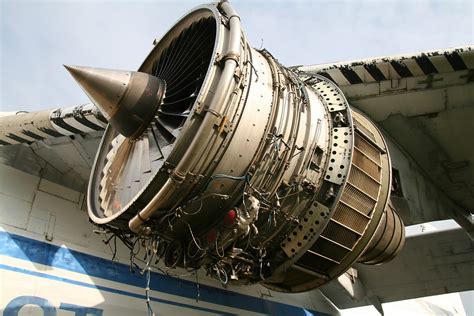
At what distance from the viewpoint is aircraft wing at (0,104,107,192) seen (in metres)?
5.02

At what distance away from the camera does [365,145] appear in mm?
4441

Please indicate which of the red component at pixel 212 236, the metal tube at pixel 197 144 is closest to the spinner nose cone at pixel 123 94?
the metal tube at pixel 197 144

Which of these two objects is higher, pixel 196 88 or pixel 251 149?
pixel 196 88

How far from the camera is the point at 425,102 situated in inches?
217

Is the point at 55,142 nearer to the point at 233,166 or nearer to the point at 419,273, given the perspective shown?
the point at 233,166

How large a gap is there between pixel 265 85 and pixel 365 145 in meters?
1.23

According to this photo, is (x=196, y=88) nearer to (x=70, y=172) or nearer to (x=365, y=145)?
(x=365, y=145)

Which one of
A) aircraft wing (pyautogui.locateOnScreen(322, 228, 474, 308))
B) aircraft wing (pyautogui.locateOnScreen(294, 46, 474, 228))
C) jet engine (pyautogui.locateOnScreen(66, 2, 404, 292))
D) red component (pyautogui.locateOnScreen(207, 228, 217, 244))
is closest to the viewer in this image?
jet engine (pyautogui.locateOnScreen(66, 2, 404, 292))

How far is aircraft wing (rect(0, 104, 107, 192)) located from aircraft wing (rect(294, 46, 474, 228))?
2.46m

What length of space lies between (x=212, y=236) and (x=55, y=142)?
261 centimetres

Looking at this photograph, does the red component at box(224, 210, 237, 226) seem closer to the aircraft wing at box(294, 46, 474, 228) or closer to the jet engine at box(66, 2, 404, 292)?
the jet engine at box(66, 2, 404, 292)

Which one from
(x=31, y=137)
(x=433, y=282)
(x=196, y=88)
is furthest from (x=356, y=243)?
(x=433, y=282)

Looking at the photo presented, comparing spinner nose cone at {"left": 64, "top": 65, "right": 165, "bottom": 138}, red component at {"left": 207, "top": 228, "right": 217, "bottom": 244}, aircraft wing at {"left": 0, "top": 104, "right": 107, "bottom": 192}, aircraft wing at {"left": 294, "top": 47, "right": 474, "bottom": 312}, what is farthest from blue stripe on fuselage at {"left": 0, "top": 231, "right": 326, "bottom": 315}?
red component at {"left": 207, "top": 228, "right": 217, "bottom": 244}

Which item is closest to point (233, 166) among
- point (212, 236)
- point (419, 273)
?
point (212, 236)
